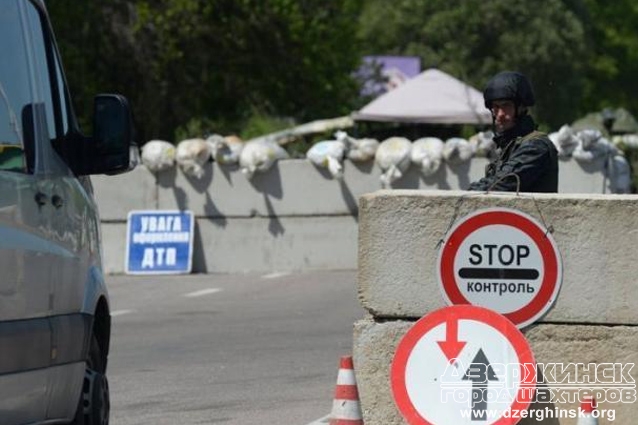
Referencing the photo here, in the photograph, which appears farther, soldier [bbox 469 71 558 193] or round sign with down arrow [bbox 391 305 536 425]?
soldier [bbox 469 71 558 193]

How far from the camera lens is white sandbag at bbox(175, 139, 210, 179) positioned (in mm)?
22797

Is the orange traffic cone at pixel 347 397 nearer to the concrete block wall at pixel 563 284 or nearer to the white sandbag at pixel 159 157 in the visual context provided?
the concrete block wall at pixel 563 284

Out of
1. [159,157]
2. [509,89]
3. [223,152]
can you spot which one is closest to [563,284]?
[509,89]

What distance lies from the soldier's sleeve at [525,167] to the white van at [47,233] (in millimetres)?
1859

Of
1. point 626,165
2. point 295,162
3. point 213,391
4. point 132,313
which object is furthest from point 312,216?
point 213,391

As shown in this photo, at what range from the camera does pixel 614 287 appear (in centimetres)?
733

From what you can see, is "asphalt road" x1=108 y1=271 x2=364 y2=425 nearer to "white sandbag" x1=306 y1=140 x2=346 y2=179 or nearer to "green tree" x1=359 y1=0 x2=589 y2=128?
"white sandbag" x1=306 y1=140 x2=346 y2=179

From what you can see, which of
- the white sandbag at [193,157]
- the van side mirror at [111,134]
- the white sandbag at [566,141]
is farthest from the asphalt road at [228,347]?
the white sandbag at [566,141]

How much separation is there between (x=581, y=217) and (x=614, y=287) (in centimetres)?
34

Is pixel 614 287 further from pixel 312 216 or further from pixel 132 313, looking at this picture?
pixel 312 216

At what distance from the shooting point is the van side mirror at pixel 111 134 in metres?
7.25

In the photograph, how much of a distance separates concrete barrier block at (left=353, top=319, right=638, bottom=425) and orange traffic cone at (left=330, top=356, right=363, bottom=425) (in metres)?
0.38

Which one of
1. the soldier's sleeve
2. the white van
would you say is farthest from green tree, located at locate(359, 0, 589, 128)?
the white van

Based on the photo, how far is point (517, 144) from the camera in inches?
329
